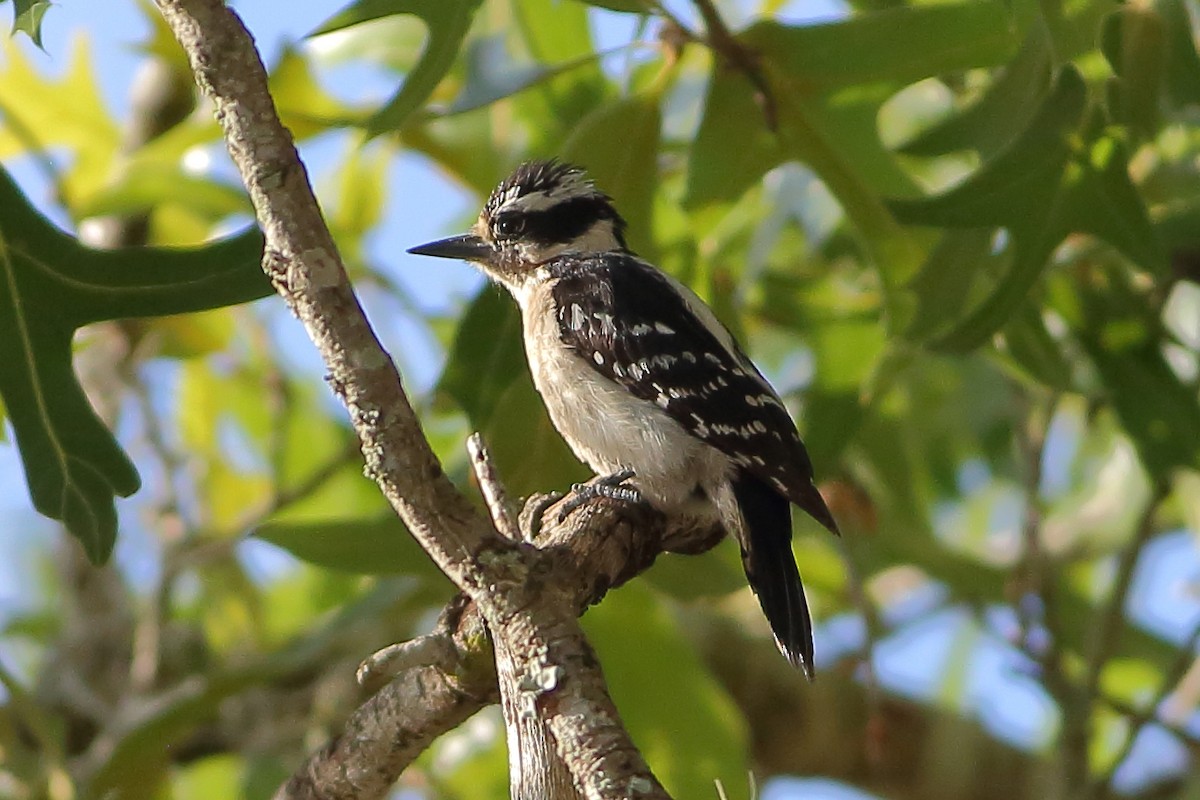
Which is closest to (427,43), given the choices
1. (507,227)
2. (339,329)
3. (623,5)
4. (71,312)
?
(623,5)

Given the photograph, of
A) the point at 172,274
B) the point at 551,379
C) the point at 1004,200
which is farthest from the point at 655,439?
the point at 172,274

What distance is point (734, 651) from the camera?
237 inches

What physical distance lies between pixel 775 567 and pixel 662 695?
3.59ft

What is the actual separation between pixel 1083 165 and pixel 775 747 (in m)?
3.22

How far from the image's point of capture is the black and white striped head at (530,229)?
4406mm

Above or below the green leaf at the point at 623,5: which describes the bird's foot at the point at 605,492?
below

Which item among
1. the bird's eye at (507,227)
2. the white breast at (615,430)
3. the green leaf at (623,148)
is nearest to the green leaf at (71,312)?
the white breast at (615,430)

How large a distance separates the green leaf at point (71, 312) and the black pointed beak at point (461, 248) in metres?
1.54

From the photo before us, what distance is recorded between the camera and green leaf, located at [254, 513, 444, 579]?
3301 millimetres

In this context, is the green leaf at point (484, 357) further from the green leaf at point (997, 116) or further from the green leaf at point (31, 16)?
the green leaf at point (31, 16)

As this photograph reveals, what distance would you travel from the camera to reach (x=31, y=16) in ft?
8.07

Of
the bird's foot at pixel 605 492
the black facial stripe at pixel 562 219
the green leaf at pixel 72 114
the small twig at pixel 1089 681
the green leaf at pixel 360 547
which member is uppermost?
the green leaf at pixel 72 114

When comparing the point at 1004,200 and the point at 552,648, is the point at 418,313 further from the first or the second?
the point at 552,648

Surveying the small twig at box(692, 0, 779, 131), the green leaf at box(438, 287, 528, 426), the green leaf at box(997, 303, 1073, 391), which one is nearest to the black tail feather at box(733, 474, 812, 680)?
the green leaf at box(438, 287, 528, 426)
